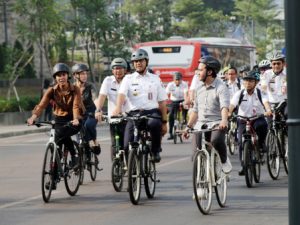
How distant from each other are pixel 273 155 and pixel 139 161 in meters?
3.66

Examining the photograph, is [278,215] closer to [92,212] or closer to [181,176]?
[92,212]

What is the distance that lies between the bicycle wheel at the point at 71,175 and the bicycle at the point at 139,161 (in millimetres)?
994

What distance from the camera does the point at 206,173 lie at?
11.1 metres

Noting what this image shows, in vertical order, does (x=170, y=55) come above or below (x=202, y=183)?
above

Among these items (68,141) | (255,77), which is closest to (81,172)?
(68,141)

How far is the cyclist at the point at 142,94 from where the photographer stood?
43.1ft

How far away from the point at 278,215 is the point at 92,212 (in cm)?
217

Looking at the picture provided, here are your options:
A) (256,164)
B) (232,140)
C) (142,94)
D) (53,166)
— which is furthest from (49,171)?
(232,140)

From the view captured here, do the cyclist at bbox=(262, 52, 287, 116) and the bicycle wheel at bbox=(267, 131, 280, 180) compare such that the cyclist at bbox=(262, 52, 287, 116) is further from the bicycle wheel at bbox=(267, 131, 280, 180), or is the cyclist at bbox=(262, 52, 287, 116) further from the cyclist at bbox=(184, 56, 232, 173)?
the cyclist at bbox=(184, 56, 232, 173)

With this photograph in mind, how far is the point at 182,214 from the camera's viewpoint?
11344 millimetres

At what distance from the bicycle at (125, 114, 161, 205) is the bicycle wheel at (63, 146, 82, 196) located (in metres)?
0.99

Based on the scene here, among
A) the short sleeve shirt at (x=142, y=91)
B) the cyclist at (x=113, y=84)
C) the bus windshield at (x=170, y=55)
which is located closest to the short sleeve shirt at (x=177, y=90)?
the cyclist at (x=113, y=84)

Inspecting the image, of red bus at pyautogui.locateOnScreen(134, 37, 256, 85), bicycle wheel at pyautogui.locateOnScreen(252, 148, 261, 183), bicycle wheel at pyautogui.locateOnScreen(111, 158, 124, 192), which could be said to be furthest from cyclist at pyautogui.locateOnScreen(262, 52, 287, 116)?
red bus at pyautogui.locateOnScreen(134, 37, 256, 85)

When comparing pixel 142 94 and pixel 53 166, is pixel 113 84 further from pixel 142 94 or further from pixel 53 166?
pixel 53 166
